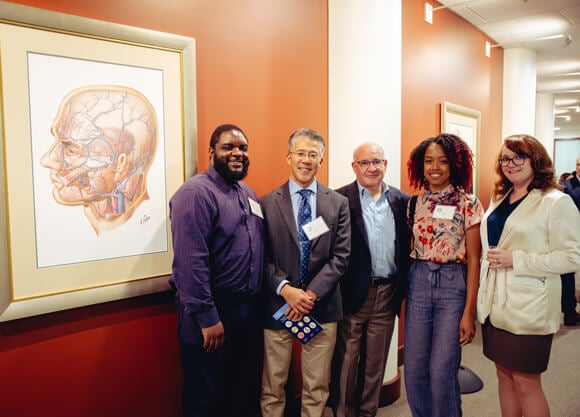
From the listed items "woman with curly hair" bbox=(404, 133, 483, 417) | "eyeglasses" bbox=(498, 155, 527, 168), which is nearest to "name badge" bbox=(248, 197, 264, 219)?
"woman with curly hair" bbox=(404, 133, 483, 417)

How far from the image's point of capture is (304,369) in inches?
83.7

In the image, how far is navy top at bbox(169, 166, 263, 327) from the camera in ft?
5.53

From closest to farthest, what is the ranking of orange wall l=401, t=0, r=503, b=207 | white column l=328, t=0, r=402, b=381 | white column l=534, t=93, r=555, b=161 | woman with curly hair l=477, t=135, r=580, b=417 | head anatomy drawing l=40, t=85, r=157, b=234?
1. head anatomy drawing l=40, t=85, r=157, b=234
2. woman with curly hair l=477, t=135, r=580, b=417
3. white column l=328, t=0, r=402, b=381
4. orange wall l=401, t=0, r=503, b=207
5. white column l=534, t=93, r=555, b=161

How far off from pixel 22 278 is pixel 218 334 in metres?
0.81

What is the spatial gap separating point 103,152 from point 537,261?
196cm

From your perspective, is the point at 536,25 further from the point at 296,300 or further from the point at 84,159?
the point at 84,159

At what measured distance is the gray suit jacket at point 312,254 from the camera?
1.99m

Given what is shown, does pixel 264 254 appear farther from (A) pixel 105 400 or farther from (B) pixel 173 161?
(A) pixel 105 400

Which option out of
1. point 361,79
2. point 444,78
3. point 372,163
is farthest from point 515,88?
point 372,163

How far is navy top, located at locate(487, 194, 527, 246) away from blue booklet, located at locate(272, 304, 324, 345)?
0.93 m

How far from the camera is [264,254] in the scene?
2.01 m

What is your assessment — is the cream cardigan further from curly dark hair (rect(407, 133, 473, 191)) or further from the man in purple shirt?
the man in purple shirt

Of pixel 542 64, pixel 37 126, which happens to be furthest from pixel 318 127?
pixel 542 64

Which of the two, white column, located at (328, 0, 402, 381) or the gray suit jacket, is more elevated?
white column, located at (328, 0, 402, 381)
